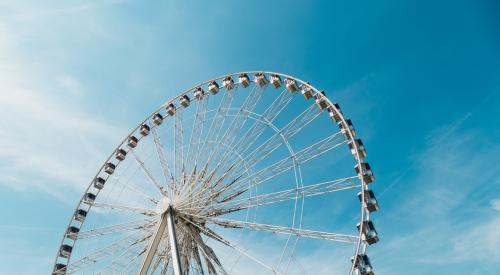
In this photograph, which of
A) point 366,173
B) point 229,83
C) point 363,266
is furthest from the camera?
point 229,83

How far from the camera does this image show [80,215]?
77.5 ft

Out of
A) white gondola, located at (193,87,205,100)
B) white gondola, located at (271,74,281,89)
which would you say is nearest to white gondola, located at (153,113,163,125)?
white gondola, located at (193,87,205,100)

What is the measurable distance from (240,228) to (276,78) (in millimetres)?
8310

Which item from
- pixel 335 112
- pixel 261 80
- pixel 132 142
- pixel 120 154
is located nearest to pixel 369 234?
pixel 335 112

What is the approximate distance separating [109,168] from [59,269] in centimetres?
617

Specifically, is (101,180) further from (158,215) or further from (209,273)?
(209,273)

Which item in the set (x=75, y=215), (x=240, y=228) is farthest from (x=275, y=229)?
(x=75, y=215)

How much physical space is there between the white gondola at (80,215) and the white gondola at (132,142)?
4.59 metres

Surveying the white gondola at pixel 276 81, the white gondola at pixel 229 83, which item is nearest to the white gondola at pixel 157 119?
the white gondola at pixel 229 83

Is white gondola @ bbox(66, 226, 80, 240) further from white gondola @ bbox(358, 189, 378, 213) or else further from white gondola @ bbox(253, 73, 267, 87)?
white gondola @ bbox(358, 189, 378, 213)

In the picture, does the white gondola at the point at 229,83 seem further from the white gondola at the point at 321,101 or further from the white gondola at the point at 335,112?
the white gondola at the point at 335,112

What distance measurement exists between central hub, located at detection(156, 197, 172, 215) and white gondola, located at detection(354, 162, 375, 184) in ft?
26.9

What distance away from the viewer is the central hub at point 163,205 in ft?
58.3

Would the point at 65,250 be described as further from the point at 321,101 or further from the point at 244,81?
the point at 321,101
